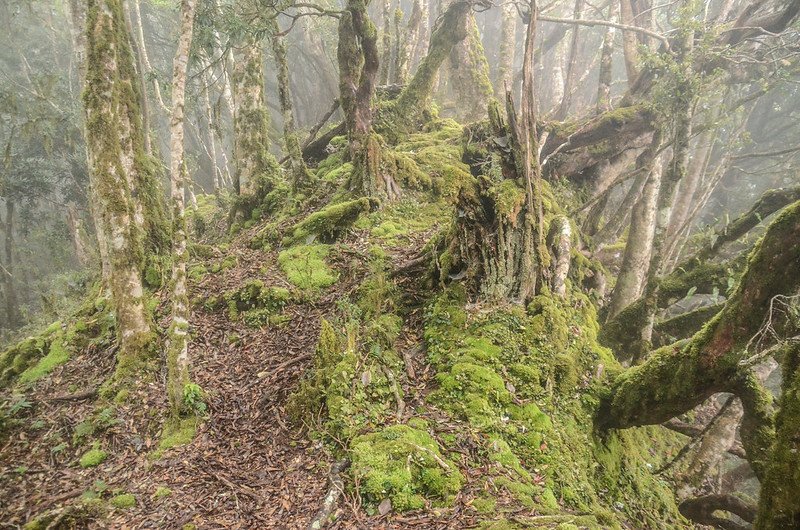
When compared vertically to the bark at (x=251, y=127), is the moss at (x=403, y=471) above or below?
below

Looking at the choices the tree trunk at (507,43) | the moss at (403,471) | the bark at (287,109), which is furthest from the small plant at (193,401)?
the tree trunk at (507,43)

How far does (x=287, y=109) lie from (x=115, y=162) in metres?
4.44

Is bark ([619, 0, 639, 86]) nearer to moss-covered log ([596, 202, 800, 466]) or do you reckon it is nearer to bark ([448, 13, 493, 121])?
bark ([448, 13, 493, 121])

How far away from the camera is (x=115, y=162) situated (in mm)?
6660

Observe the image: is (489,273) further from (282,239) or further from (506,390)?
(282,239)

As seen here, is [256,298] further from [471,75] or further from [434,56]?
[471,75]

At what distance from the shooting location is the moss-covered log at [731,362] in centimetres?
397

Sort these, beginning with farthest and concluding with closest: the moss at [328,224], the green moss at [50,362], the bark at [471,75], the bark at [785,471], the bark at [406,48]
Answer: the bark at [471,75] → the bark at [406,48] → the moss at [328,224] → the green moss at [50,362] → the bark at [785,471]

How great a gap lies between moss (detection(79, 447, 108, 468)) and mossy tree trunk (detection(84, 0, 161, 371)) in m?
1.41

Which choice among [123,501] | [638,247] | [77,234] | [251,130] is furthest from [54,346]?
[638,247]

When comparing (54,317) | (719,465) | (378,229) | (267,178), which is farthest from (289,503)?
(54,317)

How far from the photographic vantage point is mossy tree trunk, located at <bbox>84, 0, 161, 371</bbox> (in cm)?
655

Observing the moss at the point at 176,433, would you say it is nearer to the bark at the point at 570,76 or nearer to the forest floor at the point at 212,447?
the forest floor at the point at 212,447

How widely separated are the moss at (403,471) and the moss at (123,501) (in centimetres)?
246
